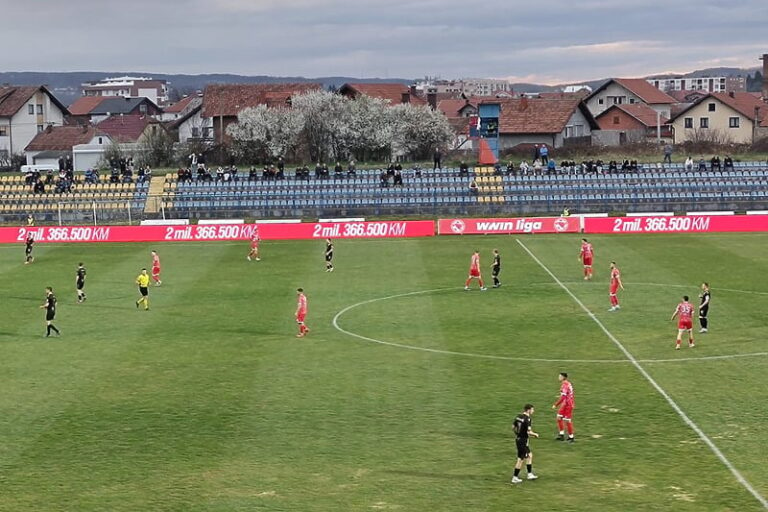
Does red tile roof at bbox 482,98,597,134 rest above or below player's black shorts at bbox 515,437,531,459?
above

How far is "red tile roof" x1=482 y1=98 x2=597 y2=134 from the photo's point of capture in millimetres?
114562

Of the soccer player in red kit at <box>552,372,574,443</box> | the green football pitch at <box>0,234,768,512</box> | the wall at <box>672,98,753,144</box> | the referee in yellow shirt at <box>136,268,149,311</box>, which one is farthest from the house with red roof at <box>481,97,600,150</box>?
the soccer player in red kit at <box>552,372,574,443</box>

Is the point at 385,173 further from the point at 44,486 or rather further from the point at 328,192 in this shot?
the point at 44,486

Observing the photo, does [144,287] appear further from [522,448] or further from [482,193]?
[482,193]

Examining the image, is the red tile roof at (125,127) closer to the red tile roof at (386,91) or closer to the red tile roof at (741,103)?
the red tile roof at (386,91)

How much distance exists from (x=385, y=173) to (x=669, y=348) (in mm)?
50999

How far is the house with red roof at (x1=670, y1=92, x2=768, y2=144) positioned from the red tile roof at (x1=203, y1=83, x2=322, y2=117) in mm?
48444

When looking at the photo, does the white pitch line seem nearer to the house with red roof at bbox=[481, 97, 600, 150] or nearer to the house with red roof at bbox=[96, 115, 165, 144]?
the house with red roof at bbox=[481, 97, 600, 150]

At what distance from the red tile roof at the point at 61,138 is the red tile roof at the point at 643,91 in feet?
262

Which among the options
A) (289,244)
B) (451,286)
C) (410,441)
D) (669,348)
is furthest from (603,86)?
(410,441)

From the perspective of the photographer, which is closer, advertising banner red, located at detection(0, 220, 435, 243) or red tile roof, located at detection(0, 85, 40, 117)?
advertising banner red, located at detection(0, 220, 435, 243)

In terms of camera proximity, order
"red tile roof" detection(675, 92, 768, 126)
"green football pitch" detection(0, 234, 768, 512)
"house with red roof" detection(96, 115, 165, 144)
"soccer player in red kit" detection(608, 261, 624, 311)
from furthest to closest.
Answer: "house with red roof" detection(96, 115, 165, 144)
"red tile roof" detection(675, 92, 768, 126)
"soccer player in red kit" detection(608, 261, 624, 311)
"green football pitch" detection(0, 234, 768, 512)

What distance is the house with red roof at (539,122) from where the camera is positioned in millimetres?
114500

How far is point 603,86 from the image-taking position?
16575 centimetres
